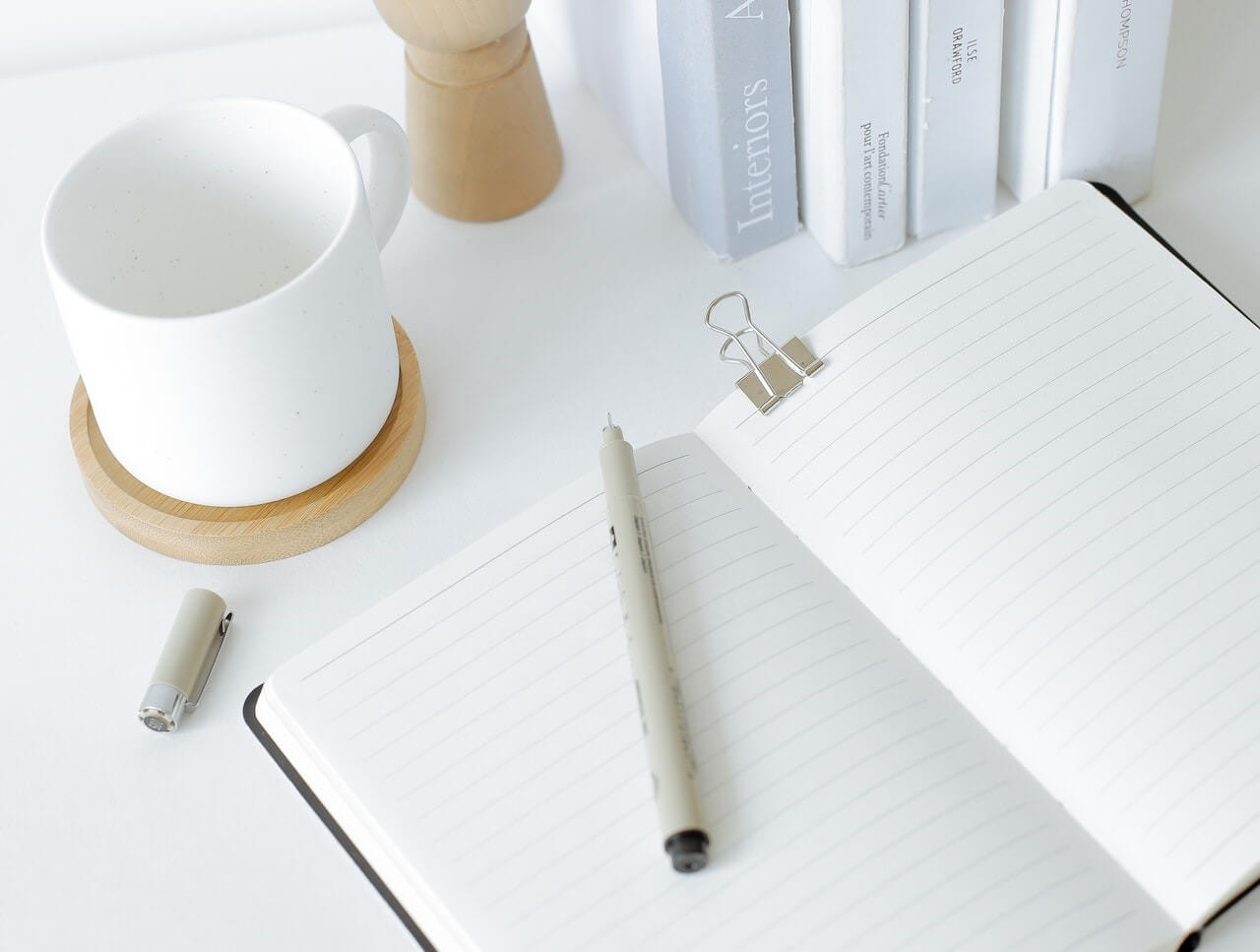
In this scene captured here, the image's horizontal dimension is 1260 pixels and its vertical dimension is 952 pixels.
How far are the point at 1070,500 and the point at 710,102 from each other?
251 millimetres

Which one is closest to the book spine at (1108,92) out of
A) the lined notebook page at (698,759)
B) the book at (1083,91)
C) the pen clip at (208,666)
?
the book at (1083,91)

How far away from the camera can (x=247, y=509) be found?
0.64 meters

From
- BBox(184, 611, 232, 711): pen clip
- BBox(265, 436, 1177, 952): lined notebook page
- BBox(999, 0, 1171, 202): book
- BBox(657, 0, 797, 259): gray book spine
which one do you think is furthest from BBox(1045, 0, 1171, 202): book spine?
BBox(184, 611, 232, 711): pen clip

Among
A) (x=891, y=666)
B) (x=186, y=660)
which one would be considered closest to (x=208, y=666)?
(x=186, y=660)

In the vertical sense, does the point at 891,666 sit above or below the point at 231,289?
below

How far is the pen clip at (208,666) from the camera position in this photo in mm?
608

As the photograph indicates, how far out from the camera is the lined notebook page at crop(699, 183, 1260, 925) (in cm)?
51

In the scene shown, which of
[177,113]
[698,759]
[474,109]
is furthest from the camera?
[474,109]

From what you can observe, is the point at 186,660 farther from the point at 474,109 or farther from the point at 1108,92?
the point at 1108,92

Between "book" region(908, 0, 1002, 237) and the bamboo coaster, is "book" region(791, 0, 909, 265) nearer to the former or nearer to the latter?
"book" region(908, 0, 1002, 237)

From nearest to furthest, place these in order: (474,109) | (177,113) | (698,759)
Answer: (698,759), (177,113), (474,109)

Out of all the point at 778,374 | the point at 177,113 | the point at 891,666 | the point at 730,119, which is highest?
the point at 177,113

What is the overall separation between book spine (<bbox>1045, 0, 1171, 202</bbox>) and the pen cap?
45 cm

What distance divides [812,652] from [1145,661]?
0.39 ft
